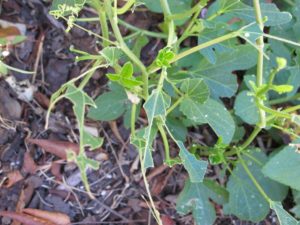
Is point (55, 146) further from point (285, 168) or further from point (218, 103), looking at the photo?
point (285, 168)

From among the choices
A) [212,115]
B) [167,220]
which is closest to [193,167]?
[212,115]

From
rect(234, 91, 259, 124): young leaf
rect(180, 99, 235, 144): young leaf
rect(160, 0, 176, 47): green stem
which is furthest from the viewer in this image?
rect(234, 91, 259, 124): young leaf

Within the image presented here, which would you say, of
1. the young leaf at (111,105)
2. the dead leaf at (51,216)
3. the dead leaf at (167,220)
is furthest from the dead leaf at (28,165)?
the dead leaf at (167,220)

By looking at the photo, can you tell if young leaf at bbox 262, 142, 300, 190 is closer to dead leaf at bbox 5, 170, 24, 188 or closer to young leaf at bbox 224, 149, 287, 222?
young leaf at bbox 224, 149, 287, 222

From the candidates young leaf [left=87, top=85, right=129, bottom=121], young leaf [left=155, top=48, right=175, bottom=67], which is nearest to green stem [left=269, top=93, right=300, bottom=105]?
young leaf [left=87, top=85, right=129, bottom=121]

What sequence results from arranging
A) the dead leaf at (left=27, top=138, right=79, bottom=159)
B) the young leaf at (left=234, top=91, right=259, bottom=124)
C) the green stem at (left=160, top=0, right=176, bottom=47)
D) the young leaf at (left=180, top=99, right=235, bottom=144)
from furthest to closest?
1. the dead leaf at (left=27, top=138, right=79, bottom=159)
2. the young leaf at (left=234, top=91, right=259, bottom=124)
3. the young leaf at (left=180, top=99, right=235, bottom=144)
4. the green stem at (left=160, top=0, right=176, bottom=47)

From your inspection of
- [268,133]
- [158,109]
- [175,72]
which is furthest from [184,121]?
[158,109]
